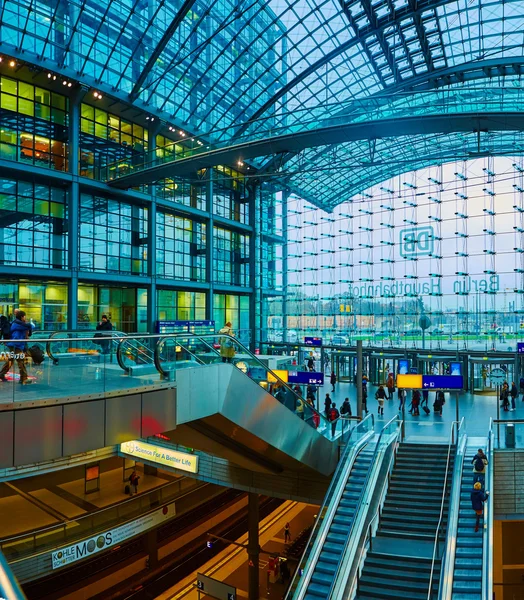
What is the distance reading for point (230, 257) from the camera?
37.5 m

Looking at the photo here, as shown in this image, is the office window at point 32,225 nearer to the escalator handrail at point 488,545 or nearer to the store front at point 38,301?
the store front at point 38,301

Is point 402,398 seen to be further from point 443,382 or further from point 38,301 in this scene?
point 38,301

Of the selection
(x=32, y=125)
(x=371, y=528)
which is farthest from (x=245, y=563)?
(x=32, y=125)

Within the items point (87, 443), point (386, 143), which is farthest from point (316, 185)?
point (87, 443)

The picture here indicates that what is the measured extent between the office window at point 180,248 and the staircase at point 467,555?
2220cm

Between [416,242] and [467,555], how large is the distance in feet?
81.5

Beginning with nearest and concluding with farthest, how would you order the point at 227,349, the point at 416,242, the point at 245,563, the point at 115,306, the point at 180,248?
the point at 227,349 → the point at 245,563 → the point at 115,306 → the point at 180,248 → the point at 416,242

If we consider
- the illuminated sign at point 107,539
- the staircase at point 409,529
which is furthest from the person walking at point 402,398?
the illuminated sign at point 107,539

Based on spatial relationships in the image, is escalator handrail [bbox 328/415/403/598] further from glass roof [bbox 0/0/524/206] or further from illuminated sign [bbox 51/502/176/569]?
glass roof [bbox 0/0/524/206]

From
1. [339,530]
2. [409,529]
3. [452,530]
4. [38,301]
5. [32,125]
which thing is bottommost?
[409,529]

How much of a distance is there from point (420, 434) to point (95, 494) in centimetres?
1337

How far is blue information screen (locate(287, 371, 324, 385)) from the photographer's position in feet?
64.7

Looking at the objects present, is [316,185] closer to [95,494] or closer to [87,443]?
[95,494]

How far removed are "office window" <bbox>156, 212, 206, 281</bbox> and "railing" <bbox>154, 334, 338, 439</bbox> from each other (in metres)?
18.8
